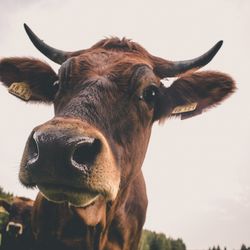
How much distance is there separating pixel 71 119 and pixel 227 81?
2.78 metres

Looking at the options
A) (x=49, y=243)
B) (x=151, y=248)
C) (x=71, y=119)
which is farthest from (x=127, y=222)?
(x=151, y=248)

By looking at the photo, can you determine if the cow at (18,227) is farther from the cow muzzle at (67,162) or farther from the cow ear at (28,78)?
the cow muzzle at (67,162)

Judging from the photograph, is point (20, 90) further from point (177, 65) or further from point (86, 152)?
point (86, 152)

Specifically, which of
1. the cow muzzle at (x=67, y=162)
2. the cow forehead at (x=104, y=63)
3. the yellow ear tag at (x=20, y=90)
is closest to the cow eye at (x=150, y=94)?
the cow forehead at (x=104, y=63)

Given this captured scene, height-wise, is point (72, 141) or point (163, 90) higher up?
point (163, 90)

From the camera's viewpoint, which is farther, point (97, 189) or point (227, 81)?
point (227, 81)

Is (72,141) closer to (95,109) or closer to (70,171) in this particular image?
(70,171)

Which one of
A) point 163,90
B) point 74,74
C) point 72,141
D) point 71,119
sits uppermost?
point 163,90

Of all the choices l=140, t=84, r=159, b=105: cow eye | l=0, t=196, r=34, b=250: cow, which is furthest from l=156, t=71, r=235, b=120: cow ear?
l=0, t=196, r=34, b=250: cow

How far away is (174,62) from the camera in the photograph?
5430 mm

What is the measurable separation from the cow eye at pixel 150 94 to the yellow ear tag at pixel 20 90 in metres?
2.07

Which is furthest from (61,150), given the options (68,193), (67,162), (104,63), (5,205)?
(5,205)

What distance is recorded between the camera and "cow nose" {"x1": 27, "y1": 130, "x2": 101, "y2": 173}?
2787 millimetres

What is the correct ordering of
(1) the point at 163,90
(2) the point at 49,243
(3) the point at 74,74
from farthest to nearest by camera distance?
(1) the point at 163,90, (2) the point at 49,243, (3) the point at 74,74
